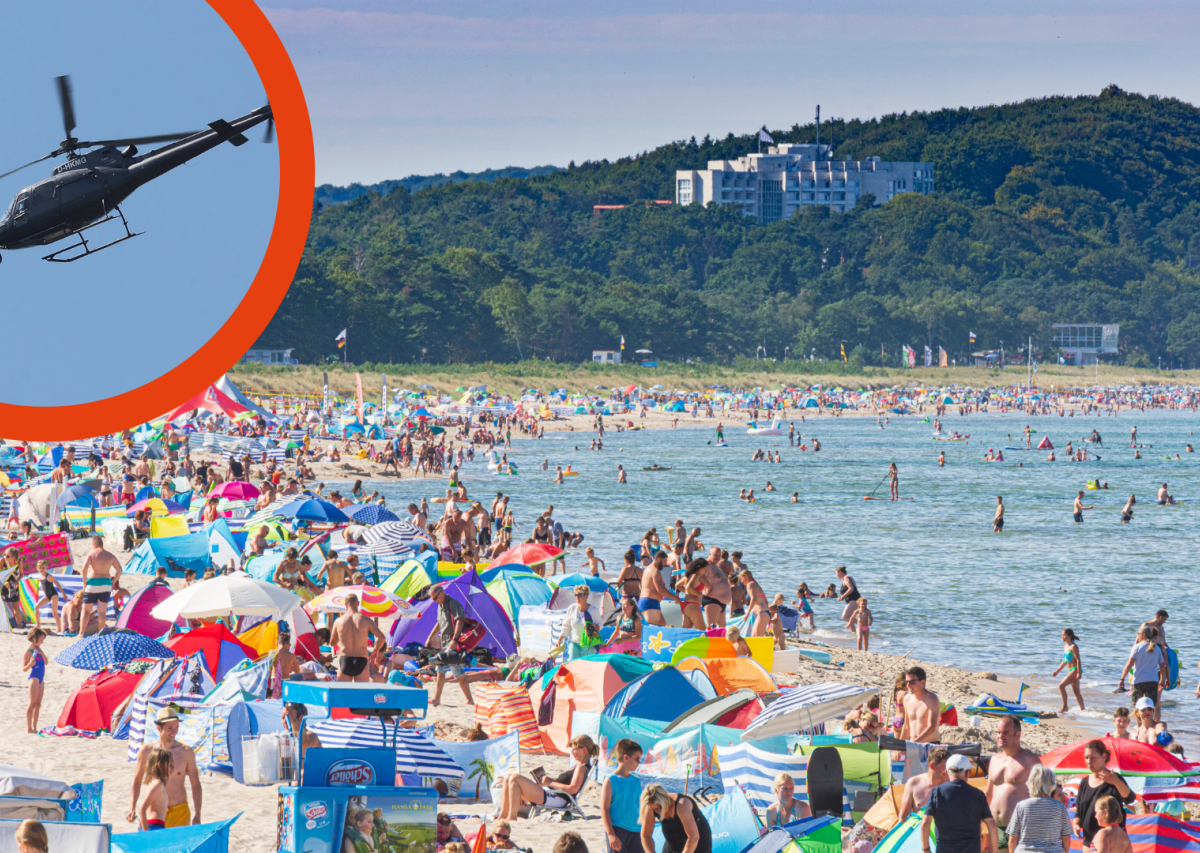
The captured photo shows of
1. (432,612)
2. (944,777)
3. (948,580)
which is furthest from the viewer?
(948,580)

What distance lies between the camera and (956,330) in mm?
122688

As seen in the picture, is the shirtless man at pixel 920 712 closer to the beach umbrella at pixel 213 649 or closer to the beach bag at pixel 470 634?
the beach bag at pixel 470 634

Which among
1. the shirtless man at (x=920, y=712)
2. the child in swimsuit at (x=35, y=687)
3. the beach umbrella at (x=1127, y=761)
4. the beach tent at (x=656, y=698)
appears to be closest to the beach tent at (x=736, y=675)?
the beach tent at (x=656, y=698)

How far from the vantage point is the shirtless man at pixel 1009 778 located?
20.7 feet

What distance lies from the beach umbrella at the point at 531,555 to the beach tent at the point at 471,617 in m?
3.05

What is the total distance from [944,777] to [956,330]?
398ft

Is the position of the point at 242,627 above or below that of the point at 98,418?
below

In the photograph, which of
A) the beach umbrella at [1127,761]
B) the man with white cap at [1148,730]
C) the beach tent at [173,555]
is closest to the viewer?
the beach umbrella at [1127,761]

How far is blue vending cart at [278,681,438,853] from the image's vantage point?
5543 mm

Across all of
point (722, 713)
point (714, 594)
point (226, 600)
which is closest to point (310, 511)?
point (714, 594)

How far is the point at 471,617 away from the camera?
12.1 m

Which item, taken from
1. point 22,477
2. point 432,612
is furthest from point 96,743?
point 22,477

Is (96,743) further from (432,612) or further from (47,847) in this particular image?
(47,847)

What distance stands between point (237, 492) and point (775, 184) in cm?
17975
